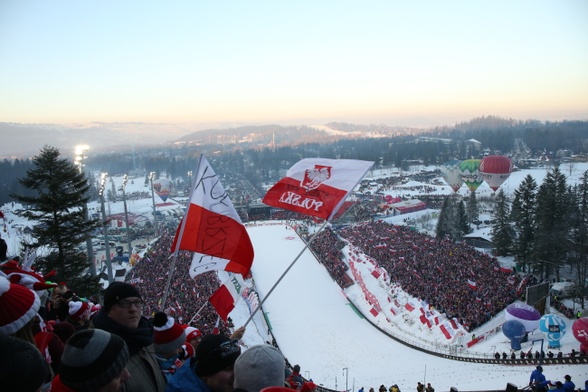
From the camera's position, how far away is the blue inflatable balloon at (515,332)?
14.2 meters

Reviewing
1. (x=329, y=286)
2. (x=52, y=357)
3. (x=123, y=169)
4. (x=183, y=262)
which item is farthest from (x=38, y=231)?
(x=123, y=169)

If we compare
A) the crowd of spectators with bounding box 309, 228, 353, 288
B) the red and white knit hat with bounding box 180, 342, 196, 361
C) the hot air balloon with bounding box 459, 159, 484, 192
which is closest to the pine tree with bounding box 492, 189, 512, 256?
the crowd of spectators with bounding box 309, 228, 353, 288

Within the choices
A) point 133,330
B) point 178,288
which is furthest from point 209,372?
point 178,288

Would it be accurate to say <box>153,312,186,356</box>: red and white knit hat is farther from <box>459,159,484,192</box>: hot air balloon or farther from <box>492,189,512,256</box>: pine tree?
<box>459,159,484,192</box>: hot air balloon

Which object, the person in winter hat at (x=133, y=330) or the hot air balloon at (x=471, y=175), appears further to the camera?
the hot air balloon at (x=471, y=175)

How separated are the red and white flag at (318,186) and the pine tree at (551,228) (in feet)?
75.8

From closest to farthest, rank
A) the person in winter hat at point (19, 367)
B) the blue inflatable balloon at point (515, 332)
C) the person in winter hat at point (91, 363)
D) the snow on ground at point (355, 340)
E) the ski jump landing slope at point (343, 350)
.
A: 1. the person in winter hat at point (19, 367)
2. the person in winter hat at point (91, 363)
3. the ski jump landing slope at point (343, 350)
4. the snow on ground at point (355, 340)
5. the blue inflatable balloon at point (515, 332)

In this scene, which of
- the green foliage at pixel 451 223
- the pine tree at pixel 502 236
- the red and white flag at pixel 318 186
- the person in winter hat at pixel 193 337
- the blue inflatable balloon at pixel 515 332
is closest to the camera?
the person in winter hat at pixel 193 337

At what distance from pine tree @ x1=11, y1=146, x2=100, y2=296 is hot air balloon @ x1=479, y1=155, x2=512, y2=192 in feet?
134

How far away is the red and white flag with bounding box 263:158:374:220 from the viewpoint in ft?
20.3

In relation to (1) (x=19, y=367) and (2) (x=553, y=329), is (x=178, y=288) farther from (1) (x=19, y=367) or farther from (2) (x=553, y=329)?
(1) (x=19, y=367)

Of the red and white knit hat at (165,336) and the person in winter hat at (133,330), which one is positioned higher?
the person in winter hat at (133,330)

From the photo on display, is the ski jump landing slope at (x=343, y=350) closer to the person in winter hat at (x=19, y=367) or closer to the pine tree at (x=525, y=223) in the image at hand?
the pine tree at (x=525, y=223)

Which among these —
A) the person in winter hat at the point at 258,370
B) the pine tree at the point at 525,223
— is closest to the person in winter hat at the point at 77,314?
the person in winter hat at the point at 258,370
